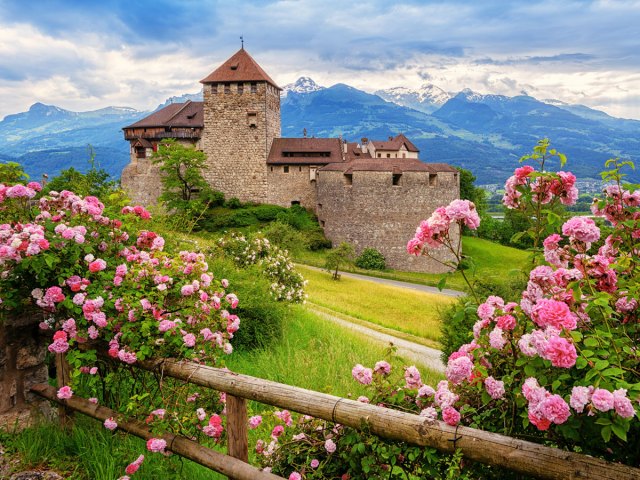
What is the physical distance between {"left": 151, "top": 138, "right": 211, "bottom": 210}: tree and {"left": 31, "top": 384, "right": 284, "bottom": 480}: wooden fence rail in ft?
108

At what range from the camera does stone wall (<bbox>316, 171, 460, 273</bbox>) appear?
120 feet

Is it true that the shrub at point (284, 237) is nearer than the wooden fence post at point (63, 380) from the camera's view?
No

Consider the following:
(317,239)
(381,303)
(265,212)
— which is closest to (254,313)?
(381,303)

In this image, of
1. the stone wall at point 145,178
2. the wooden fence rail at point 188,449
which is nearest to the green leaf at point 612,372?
the wooden fence rail at point 188,449

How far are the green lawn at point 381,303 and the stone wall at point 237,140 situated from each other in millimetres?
12346

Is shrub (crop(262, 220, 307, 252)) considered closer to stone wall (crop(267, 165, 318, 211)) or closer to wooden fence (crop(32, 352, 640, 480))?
stone wall (crop(267, 165, 318, 211))

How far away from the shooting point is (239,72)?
40.4m

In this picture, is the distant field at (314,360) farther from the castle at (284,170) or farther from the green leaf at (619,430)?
the castle at (284,170)

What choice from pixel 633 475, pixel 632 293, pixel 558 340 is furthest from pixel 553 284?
pixel 633 475

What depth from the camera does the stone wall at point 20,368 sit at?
14.7 feet

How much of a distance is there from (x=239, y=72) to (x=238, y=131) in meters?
4.72

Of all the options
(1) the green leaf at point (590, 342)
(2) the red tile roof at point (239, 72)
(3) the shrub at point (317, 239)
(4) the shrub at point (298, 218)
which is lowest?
(3) the shrub at point (317, 239)

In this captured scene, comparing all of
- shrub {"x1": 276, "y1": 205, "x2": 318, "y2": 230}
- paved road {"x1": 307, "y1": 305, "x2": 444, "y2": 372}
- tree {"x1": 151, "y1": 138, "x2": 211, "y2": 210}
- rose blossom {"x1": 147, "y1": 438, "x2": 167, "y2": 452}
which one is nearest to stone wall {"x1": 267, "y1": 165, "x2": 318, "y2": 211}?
shrub {"x1": 276, "y1": 205, "x2": 318, "y2": 230}

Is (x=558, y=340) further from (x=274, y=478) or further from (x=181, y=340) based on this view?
(x=181, y=340)
